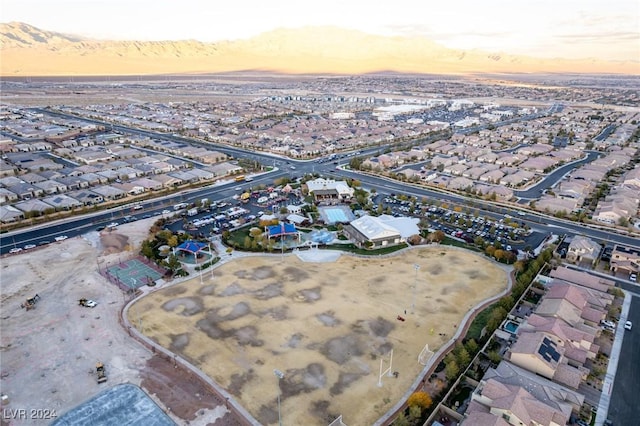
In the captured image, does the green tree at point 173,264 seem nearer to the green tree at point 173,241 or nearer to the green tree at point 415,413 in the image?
the green tree at point 173,241

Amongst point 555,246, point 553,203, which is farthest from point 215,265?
point 553,203

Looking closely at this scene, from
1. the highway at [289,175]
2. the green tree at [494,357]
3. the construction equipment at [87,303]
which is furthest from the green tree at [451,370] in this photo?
the highway at [289,175]

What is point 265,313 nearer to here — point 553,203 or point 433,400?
point 433,400

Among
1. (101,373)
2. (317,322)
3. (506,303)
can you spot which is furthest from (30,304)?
(506,303)

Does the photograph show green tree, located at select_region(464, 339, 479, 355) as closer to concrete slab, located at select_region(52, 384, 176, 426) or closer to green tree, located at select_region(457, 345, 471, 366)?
green tree, located at select_region(457, 345, 471, 366)

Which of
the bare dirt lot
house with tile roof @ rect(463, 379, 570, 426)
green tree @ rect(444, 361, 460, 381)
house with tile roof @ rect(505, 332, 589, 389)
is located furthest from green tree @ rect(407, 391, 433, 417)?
the bare dirt lot
